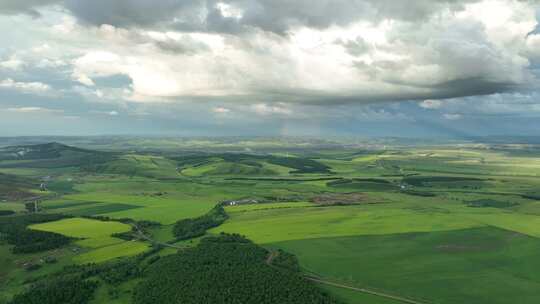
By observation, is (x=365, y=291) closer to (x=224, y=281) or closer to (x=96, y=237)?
(x=224, y=281)

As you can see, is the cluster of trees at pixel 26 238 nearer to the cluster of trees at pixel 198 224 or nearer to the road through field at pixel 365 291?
the cluster of trees at pixel 198 224

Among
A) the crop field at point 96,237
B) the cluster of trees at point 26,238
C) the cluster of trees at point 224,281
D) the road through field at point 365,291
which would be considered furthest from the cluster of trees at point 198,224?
the road through field at point 365,291

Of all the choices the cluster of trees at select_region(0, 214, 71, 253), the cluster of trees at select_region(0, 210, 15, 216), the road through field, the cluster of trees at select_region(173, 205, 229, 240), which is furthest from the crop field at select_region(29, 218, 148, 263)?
the road through field

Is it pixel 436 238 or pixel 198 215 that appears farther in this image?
pixel 198 215

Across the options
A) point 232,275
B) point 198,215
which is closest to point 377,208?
point 198,215

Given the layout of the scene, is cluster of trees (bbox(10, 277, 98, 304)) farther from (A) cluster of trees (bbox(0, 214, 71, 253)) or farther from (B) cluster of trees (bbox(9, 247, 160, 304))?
(A) cluster of trees (bbox(0, 214, 71, 253))

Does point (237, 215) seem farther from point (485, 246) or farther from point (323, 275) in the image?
point (485, 246)
